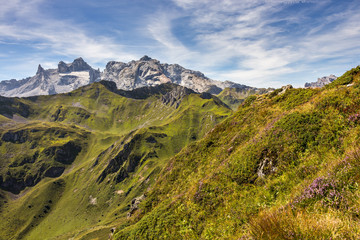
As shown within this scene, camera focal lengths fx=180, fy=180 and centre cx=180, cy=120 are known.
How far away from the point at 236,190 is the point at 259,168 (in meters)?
2.99

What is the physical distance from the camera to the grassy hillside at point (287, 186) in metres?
4.96

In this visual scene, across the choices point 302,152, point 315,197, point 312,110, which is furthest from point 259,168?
point 315,197

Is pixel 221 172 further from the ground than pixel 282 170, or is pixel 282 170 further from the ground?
pixel 282 170

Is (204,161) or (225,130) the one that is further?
(225,130)

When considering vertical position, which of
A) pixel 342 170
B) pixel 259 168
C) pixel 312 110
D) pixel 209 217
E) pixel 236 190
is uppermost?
pixel 312 110

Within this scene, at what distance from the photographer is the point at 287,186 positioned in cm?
1067

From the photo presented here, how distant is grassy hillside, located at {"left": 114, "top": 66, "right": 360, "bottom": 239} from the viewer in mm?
4957

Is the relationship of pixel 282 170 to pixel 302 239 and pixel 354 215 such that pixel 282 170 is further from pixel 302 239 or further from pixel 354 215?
pixel 302 239

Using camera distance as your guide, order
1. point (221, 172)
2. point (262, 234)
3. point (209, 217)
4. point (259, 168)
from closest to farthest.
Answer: point (262, 234) → point (209, 217) → point (259, 168) → point (221, 172)

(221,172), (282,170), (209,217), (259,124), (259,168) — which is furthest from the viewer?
(259,124)

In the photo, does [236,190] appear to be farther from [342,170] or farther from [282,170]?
[342,170]

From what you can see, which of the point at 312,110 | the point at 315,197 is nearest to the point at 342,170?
the point at 315,197

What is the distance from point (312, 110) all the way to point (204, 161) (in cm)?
1626

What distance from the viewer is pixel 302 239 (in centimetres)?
425
